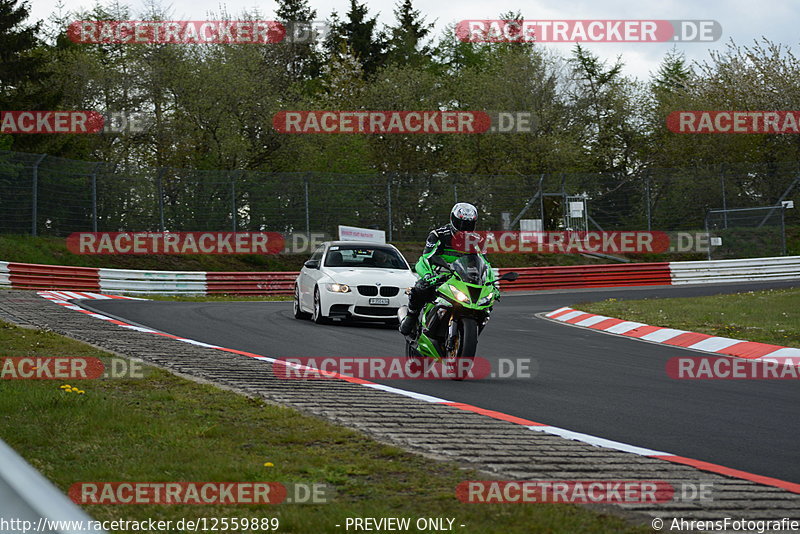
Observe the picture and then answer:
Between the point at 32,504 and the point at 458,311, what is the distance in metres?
7.64

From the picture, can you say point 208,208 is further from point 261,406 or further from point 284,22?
point 284,22

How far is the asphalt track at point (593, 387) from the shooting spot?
650cm

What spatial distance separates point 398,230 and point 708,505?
95.8 feet

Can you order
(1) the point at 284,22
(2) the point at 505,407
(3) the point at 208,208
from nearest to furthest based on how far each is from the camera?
(2) the point at 505,407 < (3) the point at 208,208 < (1) the point at 284,22

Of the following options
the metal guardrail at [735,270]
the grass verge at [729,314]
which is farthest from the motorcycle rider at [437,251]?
the metal guardrail at [735,270]

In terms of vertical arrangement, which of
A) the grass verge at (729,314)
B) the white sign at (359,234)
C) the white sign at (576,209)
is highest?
the white sign at (576,209)

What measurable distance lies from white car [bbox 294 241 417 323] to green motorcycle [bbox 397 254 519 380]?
579cm

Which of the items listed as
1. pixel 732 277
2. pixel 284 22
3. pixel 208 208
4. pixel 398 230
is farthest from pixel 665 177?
pixel 284 22

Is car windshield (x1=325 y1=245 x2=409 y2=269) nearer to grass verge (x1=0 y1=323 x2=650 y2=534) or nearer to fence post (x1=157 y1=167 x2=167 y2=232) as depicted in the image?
grass verge (x1=0 y1=323 x2=650 y2=534)

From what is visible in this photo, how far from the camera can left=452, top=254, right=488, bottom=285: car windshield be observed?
9.31 m

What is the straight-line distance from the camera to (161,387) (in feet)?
26.4

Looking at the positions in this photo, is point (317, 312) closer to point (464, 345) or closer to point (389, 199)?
point (464, 345)

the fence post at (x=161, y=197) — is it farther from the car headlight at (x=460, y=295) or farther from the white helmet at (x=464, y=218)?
the car headlight at (x=460, y=295)

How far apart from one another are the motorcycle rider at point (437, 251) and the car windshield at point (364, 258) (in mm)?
6709
